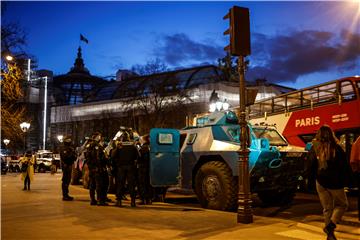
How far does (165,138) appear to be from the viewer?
1177 centimetres

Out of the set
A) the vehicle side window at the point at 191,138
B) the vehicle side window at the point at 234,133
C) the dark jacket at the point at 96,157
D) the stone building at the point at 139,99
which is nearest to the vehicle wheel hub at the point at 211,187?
the vehicle side window at the point at 234,133

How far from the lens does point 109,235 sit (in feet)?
23.6

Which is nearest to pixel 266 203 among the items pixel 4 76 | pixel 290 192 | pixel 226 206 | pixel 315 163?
pixel 290 192

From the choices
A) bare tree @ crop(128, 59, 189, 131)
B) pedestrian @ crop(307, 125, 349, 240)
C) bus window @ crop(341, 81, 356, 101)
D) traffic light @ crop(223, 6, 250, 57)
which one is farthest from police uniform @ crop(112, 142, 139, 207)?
bare tree @ crop(128, 59, 189, 131)

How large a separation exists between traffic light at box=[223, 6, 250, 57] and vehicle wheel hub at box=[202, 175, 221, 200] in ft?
10.6

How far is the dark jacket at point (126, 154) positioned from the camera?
36.4ft

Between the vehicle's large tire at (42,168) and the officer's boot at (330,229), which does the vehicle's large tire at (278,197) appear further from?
the vehicle's large tire at (42,168)

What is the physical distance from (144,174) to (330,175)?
20.9 ft

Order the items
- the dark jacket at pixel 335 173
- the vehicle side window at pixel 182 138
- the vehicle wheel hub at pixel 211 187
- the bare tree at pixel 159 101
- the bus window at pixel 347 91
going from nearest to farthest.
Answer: the dark jacket at pixel 335 173 → the vehicle wheel hub at pixel 211 187 → the vehicle side window at pixel 182 138 → the bus window at pixel 347 91 → the bare tree at pixel 159 101

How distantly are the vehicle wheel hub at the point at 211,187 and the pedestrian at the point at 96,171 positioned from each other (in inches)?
113

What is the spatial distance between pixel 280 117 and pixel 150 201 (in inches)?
279

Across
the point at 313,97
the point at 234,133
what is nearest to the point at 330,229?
the point at 234,133

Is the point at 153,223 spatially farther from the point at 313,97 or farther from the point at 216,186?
the point at 313,97

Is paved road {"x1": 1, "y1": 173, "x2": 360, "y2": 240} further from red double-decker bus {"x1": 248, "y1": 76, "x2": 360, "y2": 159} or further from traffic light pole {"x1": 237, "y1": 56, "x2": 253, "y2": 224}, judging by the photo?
red double-decker bus {"x1": 248, "y1": 76, "x2": 360, "y2": 159}
